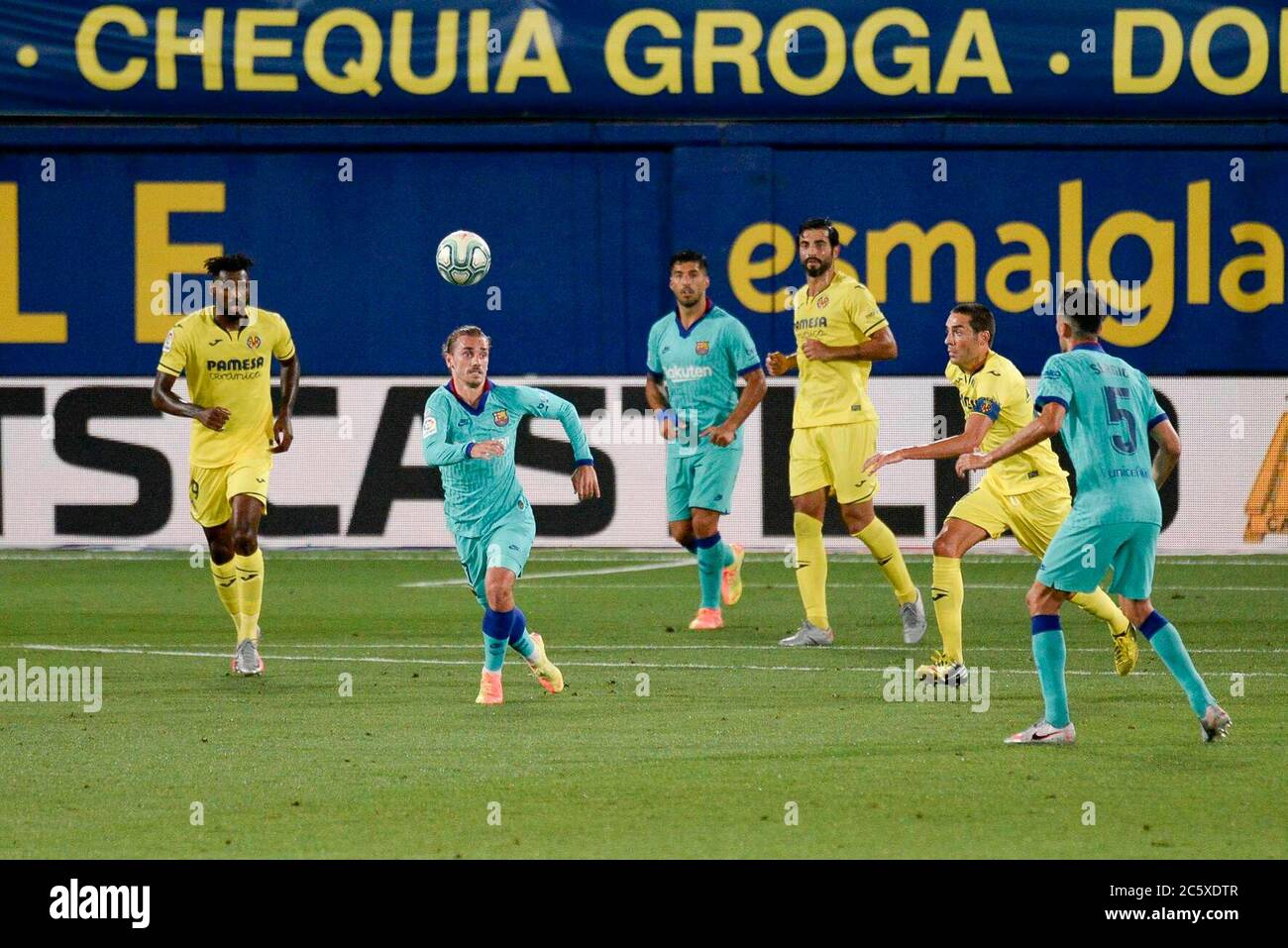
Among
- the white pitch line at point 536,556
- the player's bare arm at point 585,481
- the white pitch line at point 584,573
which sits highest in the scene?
the player's bare arm at point 585,481

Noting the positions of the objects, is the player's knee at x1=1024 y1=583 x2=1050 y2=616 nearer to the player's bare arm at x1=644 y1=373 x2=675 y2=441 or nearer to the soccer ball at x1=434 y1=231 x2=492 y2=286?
the player's bare arm at x1=644 y1=373 x2=675 y2=441

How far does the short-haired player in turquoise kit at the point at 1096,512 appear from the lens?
24.7ft

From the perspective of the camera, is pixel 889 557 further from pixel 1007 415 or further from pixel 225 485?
pixel 225 485

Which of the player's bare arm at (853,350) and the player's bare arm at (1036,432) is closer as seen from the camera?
the player's bare arm at (1036,432)

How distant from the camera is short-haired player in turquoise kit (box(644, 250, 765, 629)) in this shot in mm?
12008

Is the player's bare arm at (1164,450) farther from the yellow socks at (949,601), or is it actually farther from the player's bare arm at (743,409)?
the player's bare arm at (743,409)

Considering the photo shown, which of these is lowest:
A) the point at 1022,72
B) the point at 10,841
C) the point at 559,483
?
the point at 10,841

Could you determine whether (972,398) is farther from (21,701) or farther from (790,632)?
(21,701)

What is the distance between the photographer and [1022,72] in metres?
17.7

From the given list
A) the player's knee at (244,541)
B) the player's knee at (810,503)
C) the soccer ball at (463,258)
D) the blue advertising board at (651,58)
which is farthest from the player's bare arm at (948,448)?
the blue advertising board at (651,58)

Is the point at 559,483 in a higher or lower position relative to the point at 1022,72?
lower

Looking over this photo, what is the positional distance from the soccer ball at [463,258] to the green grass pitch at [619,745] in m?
2.30

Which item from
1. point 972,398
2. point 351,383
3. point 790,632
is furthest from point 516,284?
point 972,398

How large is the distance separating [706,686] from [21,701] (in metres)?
3.26
